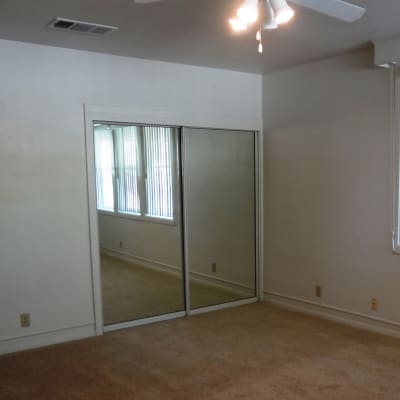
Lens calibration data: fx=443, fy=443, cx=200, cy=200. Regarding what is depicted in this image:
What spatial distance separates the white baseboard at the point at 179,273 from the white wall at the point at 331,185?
0.33 metres

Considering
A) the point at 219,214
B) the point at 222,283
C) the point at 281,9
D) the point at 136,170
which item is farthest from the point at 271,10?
the point at 222,283

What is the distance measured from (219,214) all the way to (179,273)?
0.76m

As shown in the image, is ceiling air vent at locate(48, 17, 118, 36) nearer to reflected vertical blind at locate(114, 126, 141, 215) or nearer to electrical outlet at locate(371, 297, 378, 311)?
reflected vertical blind at locate(114, 126, 141, 215)

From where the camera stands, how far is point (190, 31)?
3354 millimetres

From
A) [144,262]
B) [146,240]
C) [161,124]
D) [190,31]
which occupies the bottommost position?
[144,262]

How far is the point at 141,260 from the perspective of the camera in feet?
14.7

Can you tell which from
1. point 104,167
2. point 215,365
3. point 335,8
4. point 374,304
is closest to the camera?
point 335,8

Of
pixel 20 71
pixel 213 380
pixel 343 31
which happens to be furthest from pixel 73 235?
pixel 343 31

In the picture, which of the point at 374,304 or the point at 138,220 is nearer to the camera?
the point at 374,304

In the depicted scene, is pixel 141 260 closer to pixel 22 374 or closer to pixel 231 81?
pixel 22 374

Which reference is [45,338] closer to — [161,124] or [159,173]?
[159,173]

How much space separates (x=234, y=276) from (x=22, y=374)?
2.41 m

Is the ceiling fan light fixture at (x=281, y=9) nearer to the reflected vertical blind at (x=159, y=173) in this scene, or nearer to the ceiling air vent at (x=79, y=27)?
the ceiling air vent at (x=79, y=27)

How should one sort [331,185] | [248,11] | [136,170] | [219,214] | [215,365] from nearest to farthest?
1. [248,11]
2. [215,365]
3. [331,185]
4. [136,170]
5. [219,214]
